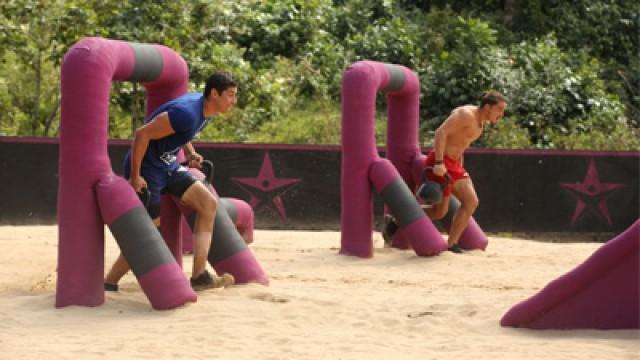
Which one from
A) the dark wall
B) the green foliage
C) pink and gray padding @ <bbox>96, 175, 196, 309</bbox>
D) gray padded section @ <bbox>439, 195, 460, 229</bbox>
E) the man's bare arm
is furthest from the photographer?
the green foliage

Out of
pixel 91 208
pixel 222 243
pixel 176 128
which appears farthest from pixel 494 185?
pixel 91 208

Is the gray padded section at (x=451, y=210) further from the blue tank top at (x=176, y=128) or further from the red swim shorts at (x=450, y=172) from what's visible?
the blue tank top at (x=176, y=128)

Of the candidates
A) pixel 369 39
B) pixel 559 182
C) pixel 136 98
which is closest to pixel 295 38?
pixel 369 39

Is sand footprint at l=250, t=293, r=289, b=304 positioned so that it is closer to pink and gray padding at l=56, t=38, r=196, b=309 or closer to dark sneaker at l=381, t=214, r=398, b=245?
pink and gray padding at l=56, t=38, r=196, b=309

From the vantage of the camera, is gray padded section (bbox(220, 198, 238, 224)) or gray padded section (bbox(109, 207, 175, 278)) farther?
gray padded section (bbox(220, 198, 238, 224))

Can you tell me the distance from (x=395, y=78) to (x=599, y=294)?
5.31m

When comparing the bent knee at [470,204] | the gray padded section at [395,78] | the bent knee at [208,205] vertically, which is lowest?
the bent knee at [470,204]


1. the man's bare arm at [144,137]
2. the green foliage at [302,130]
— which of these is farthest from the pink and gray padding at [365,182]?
the green foliage at [302,130]

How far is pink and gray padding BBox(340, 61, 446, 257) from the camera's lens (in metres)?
11.2

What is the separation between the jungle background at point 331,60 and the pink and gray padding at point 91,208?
9.91m

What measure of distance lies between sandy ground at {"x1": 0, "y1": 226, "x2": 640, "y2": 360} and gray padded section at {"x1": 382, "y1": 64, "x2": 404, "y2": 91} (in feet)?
7.61

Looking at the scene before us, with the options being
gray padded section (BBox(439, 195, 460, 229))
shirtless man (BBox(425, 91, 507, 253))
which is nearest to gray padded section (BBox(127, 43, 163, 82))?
shirtless man (BBox(425, 91, 507, 253))

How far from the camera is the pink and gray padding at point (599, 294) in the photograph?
6707 millimetres

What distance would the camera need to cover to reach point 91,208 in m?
7.52
